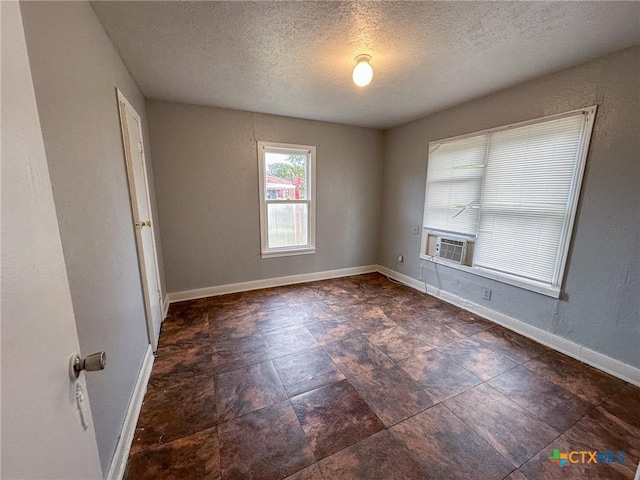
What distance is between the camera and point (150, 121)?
9.45ft

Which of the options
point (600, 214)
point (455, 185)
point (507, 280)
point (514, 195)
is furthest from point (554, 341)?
point (455, 185)

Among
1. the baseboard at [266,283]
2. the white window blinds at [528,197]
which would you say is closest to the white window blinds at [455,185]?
the white window blinds at [528,197]

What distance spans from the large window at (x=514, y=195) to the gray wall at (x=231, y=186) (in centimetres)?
125

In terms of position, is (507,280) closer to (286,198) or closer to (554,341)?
(554,341)

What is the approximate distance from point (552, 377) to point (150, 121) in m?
4.44

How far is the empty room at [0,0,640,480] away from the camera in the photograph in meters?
0.72

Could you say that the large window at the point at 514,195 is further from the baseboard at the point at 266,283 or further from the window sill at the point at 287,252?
the window sill at the point at 287,252

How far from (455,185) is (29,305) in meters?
3.51

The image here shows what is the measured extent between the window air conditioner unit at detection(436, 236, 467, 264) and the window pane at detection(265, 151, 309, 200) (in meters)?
1.95

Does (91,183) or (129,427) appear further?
(129,427)

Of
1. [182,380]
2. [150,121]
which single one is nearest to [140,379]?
[182,380]

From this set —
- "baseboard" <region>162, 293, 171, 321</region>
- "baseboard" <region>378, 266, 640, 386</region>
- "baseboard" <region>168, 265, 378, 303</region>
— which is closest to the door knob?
"baseboard" <region>162, 293, 171, 321</region>

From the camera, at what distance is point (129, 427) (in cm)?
148

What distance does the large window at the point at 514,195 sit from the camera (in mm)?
2195
